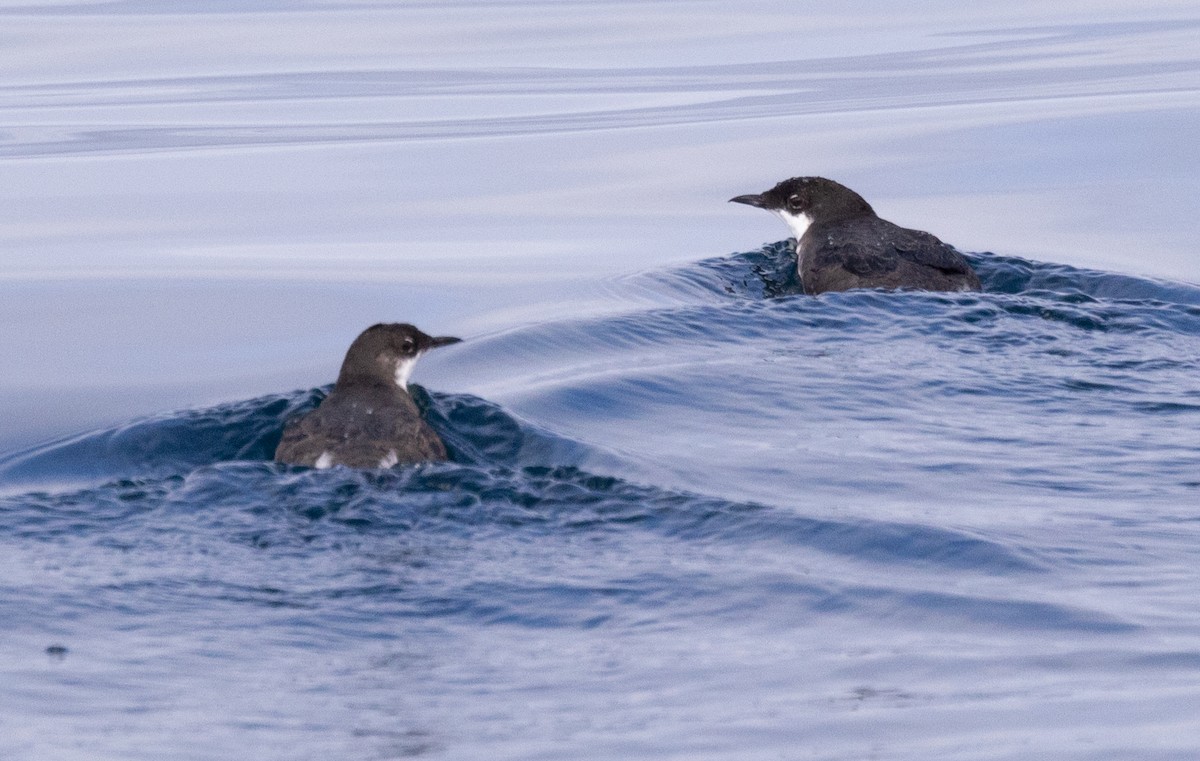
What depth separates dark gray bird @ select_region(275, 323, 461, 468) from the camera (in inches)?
347

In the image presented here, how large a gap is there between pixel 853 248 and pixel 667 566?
242 inches

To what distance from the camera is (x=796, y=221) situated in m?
14.6

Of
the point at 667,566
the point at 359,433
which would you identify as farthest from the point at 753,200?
the point at 667,566

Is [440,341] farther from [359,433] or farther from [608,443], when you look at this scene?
[359,433]

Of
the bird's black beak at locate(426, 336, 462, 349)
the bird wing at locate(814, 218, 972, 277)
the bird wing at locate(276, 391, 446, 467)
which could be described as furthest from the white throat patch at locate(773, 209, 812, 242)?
the bird wing at locate(276, 391, 446, 467)

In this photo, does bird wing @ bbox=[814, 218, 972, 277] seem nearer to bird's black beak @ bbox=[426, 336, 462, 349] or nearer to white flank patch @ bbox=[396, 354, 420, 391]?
bird's black beak @ bbox=[426, 336, 462, 349]

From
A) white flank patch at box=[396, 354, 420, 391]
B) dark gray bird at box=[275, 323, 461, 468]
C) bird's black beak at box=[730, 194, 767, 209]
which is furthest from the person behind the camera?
bird's black beak at box=[730, 194, 767, 209]

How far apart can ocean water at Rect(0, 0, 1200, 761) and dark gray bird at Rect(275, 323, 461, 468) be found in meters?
0.23

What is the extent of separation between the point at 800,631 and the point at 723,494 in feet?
5.96

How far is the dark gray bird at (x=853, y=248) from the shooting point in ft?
41.8

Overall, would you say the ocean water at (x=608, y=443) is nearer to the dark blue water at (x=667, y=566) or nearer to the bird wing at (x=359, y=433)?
the dark blue water at (x=667, y=566)

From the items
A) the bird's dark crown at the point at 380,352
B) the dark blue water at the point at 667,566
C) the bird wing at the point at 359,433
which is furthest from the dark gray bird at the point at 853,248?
the bird wing at the point at 359,433

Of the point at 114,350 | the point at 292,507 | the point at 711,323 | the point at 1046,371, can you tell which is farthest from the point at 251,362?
the point at 1046,371

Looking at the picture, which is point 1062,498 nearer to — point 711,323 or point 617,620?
point 617,620
